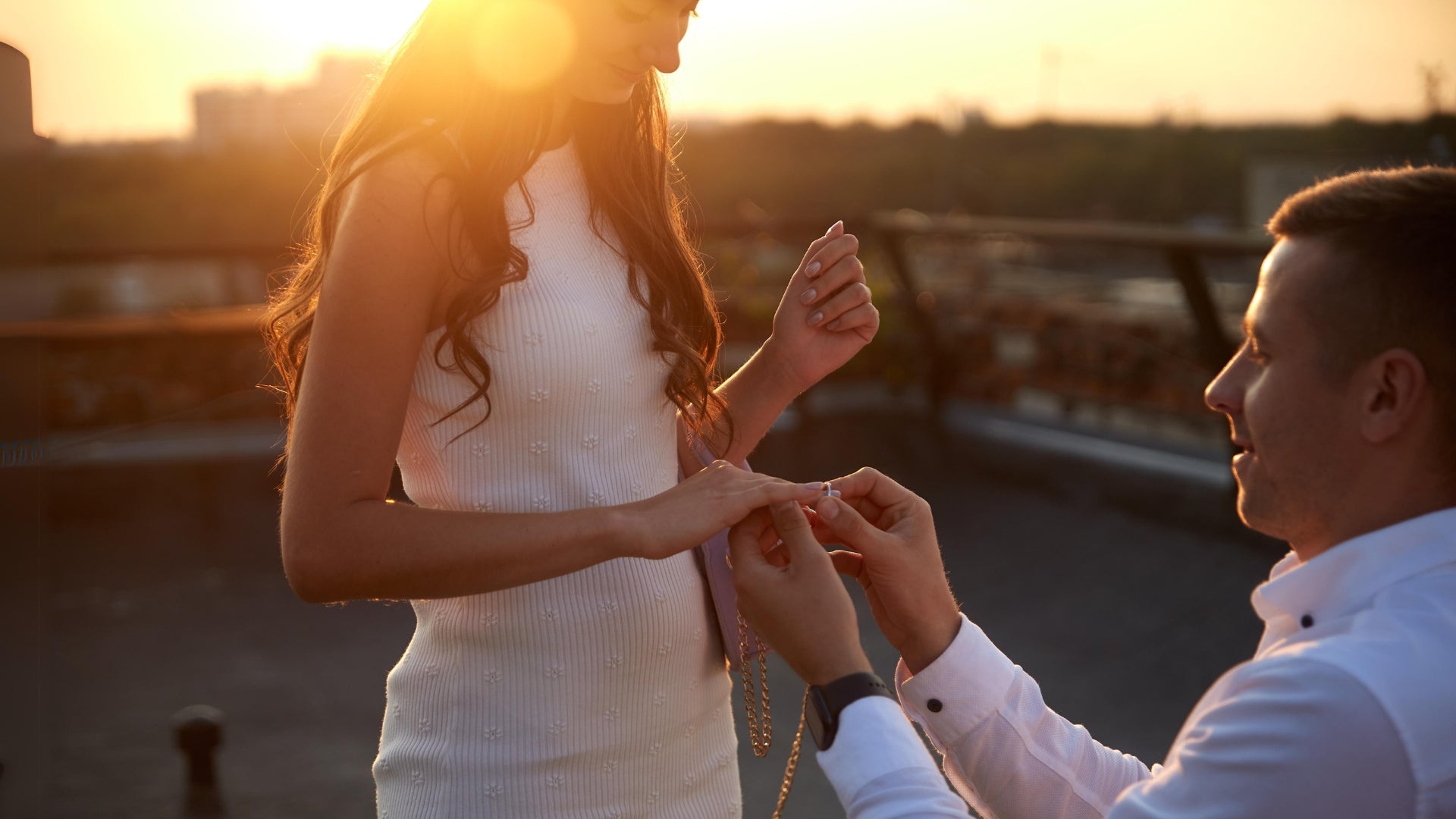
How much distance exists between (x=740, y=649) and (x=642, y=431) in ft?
0.92

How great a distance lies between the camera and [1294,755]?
2.97 ft

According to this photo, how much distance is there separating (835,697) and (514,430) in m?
0.43

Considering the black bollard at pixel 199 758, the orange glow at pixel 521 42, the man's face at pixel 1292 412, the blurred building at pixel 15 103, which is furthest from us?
the black bollard at pixel 199 758

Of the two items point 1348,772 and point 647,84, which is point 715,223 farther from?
point 1348,772

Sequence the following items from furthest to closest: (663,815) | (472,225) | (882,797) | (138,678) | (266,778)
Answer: (138,678) → (266,778) → (663,815) → (472,225) → (882,797)

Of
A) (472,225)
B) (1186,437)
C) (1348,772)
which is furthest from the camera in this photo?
(1186,437)

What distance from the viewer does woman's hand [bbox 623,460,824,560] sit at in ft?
3.67

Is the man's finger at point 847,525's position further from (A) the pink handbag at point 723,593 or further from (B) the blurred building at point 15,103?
(B) the blurred building at point 15,103

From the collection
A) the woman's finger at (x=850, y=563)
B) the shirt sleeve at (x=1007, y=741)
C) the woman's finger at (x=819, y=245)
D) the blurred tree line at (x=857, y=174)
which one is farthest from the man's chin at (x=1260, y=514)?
the blurred tree line at (x=857, y=174)

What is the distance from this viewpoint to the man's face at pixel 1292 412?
1.03 metres

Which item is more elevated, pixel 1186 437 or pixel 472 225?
pixel 472 225

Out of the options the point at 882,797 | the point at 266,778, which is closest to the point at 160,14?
the point at 266,778

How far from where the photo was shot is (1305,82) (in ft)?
19.7

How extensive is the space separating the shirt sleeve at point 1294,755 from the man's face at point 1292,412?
0.18 metres
